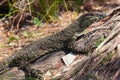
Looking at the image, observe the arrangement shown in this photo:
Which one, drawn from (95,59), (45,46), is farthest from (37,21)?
(95,59)

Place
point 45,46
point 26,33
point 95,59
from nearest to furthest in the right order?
point 95,59 < point 45,46 < point 26,33

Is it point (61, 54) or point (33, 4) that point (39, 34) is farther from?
point (61, 54)

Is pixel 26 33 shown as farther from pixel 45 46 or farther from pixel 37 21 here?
pixel 45 46

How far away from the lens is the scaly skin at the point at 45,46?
4.73m

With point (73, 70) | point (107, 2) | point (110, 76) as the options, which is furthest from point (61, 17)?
point (110, 76)

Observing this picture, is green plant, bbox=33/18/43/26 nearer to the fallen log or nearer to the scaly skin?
the scaly skin

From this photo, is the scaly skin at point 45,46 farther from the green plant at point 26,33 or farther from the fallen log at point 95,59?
the fallen log at point 95,59

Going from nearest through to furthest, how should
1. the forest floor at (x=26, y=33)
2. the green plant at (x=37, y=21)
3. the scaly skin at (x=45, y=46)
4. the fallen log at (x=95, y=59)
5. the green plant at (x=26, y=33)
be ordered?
the fallen log at (x=95, y=59) < the scaly skin at (x=45, y=46) < the forest floor at (x=26, y=33) < the green plant at (x=26, y=33) < the green plant at (x=37, y=21)

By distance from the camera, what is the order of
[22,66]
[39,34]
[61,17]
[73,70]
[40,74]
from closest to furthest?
[73,70] < [40,74] < [22,66] < [39,34] < [61,17]

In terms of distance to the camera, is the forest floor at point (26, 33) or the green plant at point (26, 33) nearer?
the forest floor at point (26, 33)

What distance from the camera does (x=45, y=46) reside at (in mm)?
4836

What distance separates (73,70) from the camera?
3898mm

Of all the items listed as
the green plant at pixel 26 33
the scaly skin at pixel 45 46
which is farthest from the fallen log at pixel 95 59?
the green plant at pixel 26 33

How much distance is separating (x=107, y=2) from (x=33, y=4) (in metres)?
1.32
